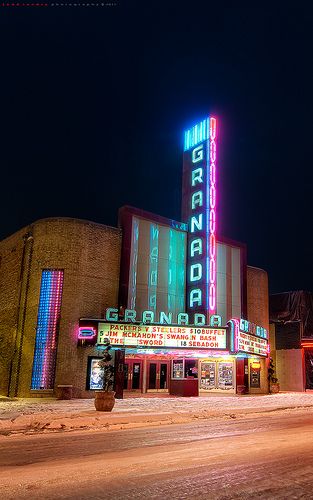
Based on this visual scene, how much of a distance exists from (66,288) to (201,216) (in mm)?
9507

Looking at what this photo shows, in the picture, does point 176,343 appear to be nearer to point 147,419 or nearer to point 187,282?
point 187,282

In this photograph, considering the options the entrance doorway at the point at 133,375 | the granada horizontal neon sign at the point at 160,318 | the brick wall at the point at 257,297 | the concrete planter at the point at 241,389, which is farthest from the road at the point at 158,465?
the brick wall at the point at 257,297

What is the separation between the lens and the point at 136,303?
1024 inches

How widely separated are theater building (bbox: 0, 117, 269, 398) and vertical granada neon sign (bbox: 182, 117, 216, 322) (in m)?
0.06

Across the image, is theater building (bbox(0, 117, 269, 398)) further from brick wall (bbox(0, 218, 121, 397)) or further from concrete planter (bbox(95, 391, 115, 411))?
concrete planter (bbox(95, 391, 115, 411))

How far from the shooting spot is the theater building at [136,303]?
76.7 feet

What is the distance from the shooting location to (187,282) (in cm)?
2806

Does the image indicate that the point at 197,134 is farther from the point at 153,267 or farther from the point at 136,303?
the point at 136,303

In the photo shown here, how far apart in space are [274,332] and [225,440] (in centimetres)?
3253

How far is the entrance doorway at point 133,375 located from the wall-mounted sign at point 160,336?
281cm

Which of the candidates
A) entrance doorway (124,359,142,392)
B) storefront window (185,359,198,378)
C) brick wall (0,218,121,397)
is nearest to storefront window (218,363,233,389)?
storefront window (185,359,198,378)

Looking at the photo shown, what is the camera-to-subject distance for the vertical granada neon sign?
89.6ft

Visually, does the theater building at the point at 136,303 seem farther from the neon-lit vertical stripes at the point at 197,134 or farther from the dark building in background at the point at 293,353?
the dark building in background at the point at 293,353

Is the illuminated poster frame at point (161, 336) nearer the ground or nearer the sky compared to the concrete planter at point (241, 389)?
nearer the sky
